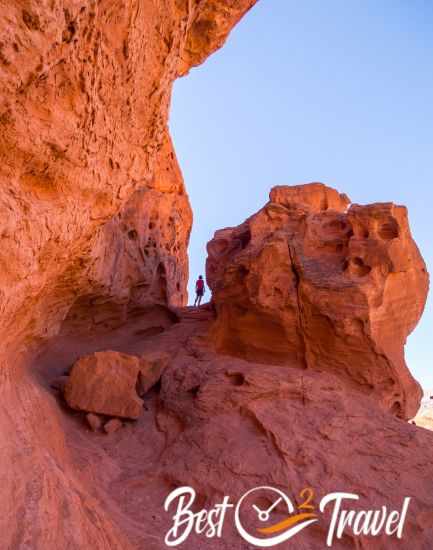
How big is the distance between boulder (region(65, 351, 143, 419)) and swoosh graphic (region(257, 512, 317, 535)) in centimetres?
319

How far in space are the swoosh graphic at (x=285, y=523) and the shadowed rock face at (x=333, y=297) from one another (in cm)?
339

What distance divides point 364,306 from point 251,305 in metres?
2.42

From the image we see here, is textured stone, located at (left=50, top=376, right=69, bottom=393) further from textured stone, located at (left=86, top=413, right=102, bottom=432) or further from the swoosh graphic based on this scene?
the swoosh graphic

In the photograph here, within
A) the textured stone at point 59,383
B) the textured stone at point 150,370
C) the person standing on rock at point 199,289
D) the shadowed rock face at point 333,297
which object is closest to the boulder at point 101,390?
the textured stone at point 59,383

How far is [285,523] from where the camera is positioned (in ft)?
17.5

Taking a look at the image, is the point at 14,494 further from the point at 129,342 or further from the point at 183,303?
the point at 183,303

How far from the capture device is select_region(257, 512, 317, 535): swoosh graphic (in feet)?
17.3

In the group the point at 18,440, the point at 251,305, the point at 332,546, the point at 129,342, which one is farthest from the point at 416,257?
the point at 18,440

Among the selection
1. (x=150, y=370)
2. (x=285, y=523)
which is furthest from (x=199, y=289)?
(x=285, y=523)

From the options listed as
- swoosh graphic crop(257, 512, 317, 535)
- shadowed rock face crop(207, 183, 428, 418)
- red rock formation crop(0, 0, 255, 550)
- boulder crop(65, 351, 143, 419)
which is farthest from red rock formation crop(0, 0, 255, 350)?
swoosh graphic crop(257, 512, 317, 535)

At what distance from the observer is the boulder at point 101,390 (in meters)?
7.40

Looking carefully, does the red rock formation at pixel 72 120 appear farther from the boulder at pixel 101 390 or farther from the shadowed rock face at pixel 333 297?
the shadowed rock face at pixel 333 297

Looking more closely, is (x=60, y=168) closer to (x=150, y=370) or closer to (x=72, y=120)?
(x=72, y=120)

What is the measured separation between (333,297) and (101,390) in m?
4.87
